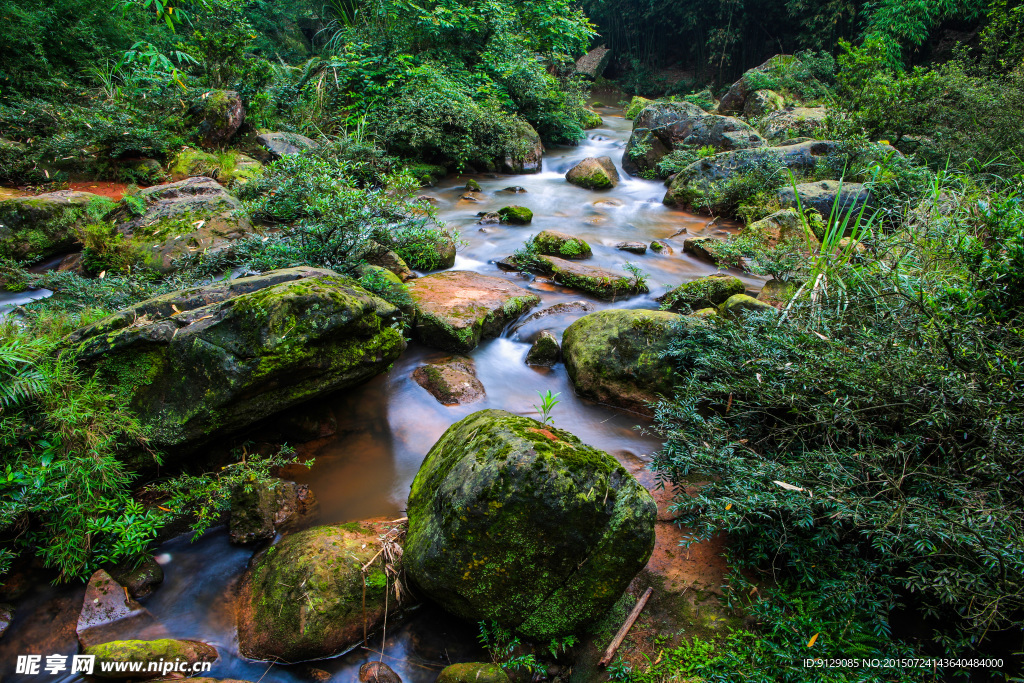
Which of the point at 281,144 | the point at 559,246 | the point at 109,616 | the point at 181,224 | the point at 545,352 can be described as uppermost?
the point at 281,144

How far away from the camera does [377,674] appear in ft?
8.97

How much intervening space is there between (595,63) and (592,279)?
28.4 m

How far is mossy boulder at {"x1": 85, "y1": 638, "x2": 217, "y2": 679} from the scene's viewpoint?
2.60 m

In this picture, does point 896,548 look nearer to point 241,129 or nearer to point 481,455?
point 481,455

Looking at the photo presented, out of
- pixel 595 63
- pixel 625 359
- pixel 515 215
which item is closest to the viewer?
A: pixel 625 359

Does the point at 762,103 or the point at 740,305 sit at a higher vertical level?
the point at 762,103

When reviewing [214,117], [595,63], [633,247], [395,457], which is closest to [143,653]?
[395,457]

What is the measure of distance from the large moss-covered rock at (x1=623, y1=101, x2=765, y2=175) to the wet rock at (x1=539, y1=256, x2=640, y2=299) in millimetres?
7565

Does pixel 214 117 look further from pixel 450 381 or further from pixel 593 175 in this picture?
pixel 450 381

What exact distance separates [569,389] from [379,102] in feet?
33.0

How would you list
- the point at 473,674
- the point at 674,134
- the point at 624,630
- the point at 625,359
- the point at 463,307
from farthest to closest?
the point at 674,134 → the point at 463,307 → the point at 625,359 → the point at 624,630 → the point at 473,674

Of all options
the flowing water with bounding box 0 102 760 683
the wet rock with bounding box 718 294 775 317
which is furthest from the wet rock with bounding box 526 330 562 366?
the wet rock with bounding box 718 294 775 317

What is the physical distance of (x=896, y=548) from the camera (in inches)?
105

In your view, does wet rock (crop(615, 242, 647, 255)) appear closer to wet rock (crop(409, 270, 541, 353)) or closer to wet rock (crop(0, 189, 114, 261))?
wet rock (crop(409, 270, 541, 353))
